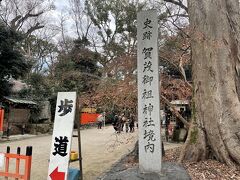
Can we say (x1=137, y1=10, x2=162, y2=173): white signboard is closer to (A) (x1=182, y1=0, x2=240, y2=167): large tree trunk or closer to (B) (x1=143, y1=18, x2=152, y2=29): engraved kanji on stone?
(B) (x1=143, y1=18, x2=152, y2=29): engraved kanji on stone

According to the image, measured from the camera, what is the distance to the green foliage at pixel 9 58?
764 inches

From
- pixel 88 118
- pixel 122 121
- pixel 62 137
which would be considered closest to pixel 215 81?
pixel 62 137

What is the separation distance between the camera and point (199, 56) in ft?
27.1

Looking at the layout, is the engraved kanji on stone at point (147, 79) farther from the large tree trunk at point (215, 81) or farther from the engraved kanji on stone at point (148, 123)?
the large tree trunk at point (215, 81)

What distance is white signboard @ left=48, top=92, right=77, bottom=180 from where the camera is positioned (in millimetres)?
5816

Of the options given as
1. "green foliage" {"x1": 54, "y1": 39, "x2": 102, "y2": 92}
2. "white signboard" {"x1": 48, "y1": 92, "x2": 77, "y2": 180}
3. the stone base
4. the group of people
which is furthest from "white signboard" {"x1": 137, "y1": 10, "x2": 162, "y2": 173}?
"green foliage" {"x1": 54, "y1": 39, "x2": 102, "y2": 92}

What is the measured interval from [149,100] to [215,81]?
8.13ft

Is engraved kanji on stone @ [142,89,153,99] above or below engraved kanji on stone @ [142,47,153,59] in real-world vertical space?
below

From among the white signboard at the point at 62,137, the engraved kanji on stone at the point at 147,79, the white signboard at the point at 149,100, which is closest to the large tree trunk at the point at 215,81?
the white signboard at the point at 149,100

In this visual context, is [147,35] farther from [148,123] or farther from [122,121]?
[122,121]

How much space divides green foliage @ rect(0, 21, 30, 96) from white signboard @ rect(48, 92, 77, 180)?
14.3 m

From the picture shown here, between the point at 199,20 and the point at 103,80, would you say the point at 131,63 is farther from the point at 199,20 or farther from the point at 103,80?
the point at 199,20

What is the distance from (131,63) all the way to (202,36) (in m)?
2.81

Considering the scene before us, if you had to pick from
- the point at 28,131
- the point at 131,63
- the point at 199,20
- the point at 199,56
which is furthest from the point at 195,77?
the point at 28,131
